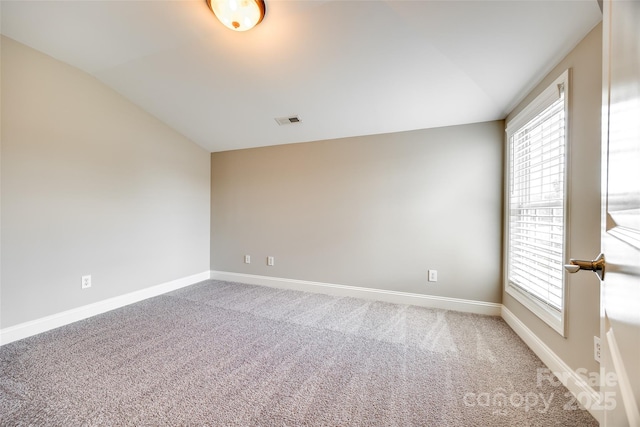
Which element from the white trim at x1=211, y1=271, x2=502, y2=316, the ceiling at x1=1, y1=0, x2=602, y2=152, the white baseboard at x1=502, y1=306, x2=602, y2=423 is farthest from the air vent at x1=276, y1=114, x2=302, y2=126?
the white baseboard at x1=502, y1=306, x2=602, y2=423

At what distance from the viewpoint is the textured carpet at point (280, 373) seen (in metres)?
1.30

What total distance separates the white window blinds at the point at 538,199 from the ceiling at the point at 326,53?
0.28 metres

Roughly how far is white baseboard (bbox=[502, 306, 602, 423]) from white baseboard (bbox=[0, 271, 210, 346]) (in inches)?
148

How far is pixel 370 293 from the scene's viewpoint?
3.00 meters

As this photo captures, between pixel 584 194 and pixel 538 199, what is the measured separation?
1.82 feet

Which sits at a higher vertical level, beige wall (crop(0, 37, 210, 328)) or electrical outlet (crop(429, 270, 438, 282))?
beige wall (crop(0, 37, 210, 328))

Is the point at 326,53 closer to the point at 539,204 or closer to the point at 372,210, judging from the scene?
the point at 372,210

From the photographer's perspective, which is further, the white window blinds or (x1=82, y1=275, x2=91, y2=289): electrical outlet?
(x1=82, y1=275, x2=91, y2=289): electrical outlet

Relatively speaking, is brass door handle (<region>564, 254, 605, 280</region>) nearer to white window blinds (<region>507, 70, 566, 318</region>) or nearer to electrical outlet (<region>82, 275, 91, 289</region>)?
white window blinds (<region>507, 70, 566, 318</region>)

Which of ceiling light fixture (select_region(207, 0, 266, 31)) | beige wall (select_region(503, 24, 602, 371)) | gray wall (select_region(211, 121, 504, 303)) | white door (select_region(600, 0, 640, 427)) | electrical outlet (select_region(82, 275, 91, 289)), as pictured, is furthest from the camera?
gray wall (select_region(211, 121, 504, 303))

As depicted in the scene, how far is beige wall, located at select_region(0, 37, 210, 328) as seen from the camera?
6.67 feet

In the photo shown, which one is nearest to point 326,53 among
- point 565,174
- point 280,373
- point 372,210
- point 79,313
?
point 372,210

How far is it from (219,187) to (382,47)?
301cm

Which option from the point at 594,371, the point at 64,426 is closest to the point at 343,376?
the point at 594,371
